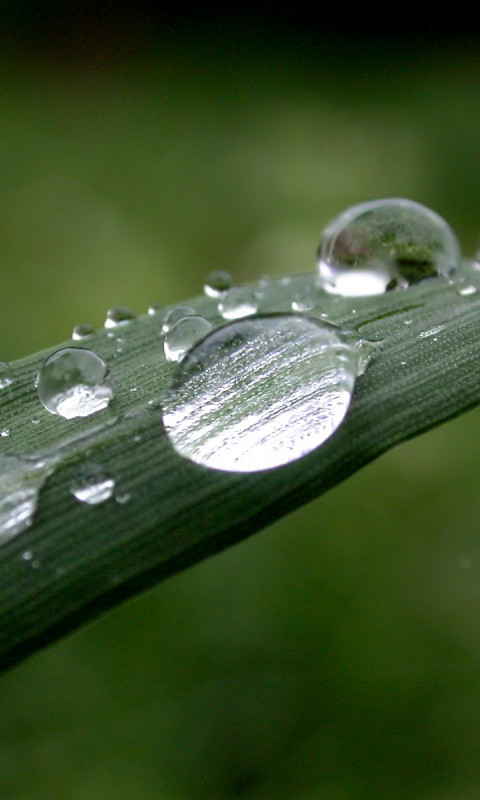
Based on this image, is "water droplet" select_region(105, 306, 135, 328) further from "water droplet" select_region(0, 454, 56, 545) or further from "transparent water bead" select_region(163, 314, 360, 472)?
"water droplet" select_region(0, 454, 56, 545)

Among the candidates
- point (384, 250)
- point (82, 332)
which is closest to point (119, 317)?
point (82, 332)

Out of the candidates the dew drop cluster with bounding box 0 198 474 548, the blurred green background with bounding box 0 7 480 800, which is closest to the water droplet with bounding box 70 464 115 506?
the dew drop cluster with bounding box 0 198 474 548

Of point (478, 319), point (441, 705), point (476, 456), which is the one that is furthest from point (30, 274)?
point (478, 319)

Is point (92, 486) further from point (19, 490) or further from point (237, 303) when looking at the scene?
point (237, 303)

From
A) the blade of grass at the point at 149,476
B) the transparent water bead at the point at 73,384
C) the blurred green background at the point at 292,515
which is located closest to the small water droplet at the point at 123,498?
the blade of grass at the point at 149,476

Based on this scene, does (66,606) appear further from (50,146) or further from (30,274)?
(50,146)

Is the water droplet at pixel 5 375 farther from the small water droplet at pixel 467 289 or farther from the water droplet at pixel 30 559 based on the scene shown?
the small water droplet at pixel 467 289
